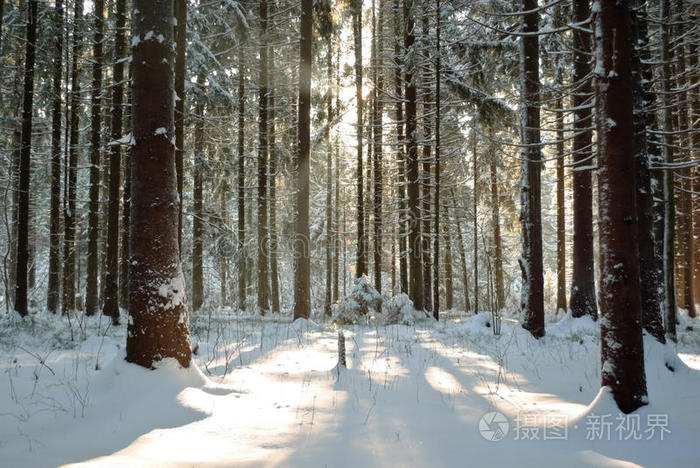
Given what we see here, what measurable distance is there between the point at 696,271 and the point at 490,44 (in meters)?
17.4

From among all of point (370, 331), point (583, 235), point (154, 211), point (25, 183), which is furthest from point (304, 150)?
point (583, 235)

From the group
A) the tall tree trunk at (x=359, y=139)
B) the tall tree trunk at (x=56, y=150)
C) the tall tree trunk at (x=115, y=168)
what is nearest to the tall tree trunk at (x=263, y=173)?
the tall tree trunk at (x=359, y=139)

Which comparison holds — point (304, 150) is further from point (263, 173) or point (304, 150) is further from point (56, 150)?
point (56, 150)

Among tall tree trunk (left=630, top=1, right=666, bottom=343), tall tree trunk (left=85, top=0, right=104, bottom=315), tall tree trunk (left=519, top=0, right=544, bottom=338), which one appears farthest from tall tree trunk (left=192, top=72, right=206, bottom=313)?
tall tree trunk (left=630, top=1, right=666, bottom=343)

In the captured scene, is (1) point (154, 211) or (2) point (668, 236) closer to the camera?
(1) point (154, 211)

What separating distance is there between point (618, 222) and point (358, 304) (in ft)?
30.4

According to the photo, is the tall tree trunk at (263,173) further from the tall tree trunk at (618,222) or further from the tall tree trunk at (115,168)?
Answer: the tall tree trunk at (618,222)

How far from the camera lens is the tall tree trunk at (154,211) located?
4496 millimetres

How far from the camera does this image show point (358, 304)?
40.8 ft

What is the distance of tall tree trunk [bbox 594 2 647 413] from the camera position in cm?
373

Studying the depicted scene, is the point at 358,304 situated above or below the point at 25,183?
below

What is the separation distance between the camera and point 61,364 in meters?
5.75

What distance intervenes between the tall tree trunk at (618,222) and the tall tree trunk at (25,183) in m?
12.7

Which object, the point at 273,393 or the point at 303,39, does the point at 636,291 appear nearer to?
the point at 273,393
